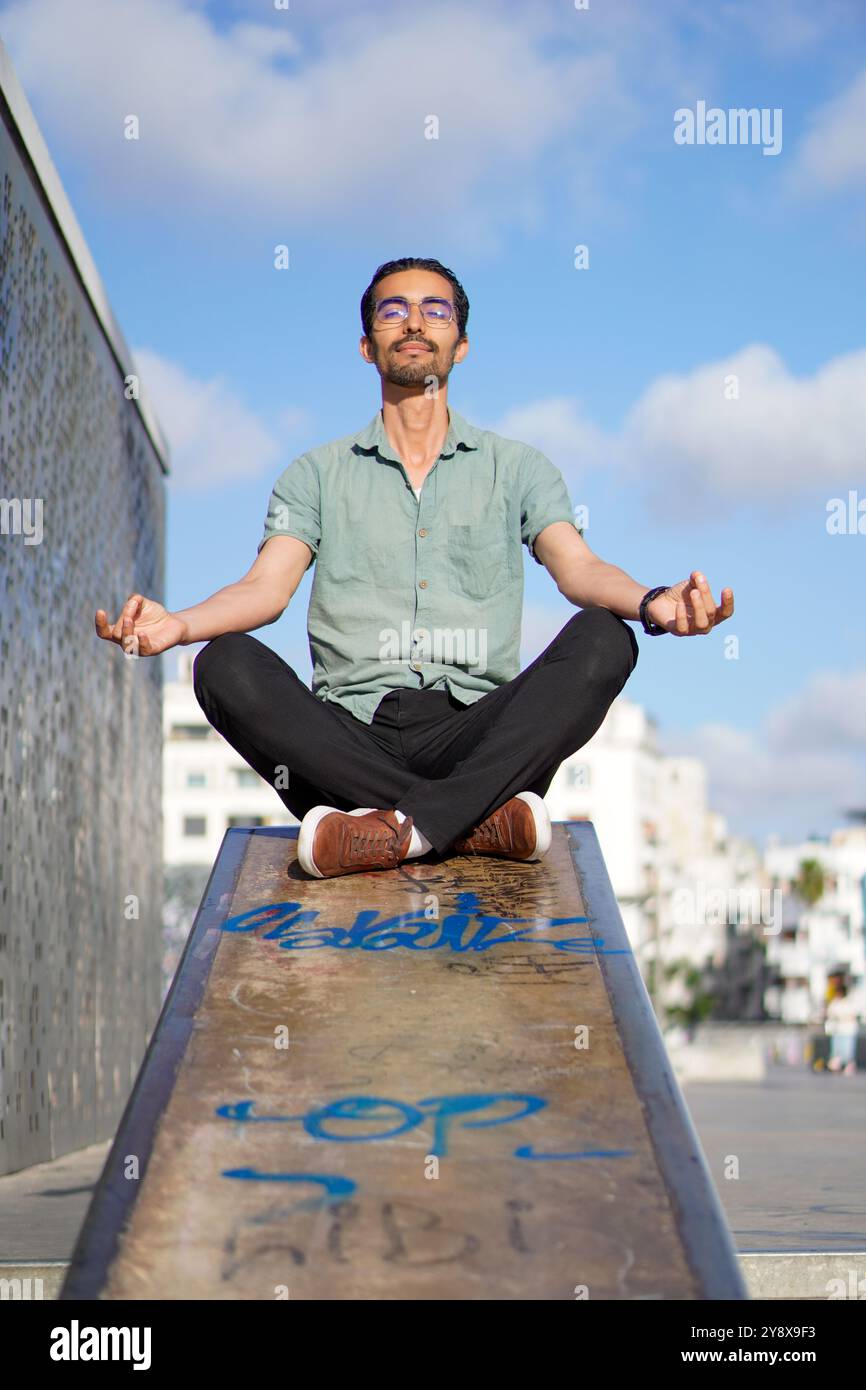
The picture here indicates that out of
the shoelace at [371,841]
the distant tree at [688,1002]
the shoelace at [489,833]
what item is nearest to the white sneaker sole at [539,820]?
the shoelace at [489,833]

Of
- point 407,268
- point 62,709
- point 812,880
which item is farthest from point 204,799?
point 407,268

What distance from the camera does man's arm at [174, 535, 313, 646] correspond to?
14.4ft

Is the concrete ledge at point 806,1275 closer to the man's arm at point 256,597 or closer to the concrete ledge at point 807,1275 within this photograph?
the concrete ledge at point 807,1275

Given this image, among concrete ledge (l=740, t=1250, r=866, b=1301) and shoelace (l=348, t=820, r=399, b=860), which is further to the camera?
shoelace (l=348, t=820, r=399, b=860)

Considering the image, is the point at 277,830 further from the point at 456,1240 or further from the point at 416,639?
the point at 456,1240

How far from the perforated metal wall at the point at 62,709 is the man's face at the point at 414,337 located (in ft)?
9.36

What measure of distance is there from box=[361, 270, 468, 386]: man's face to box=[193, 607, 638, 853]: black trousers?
970 millimetres

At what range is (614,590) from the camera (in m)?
4.48

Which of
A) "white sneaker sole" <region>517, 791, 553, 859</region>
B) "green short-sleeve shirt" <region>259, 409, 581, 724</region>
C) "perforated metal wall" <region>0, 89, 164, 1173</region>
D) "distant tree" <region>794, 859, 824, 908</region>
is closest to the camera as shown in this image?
"white sneaker sole" <region>517, 791, 553, 859</region>

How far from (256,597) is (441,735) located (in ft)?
2.31

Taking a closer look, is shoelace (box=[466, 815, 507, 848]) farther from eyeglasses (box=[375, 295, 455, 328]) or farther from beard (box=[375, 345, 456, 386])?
eyeglasses (box=[375, 295, 455, 328])

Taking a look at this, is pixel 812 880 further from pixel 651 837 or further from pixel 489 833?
pixel 489 833

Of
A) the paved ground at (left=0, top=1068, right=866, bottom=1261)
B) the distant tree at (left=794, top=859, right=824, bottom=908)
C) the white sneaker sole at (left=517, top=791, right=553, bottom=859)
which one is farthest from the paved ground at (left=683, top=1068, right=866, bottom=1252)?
the distant tree at (left=794, top=859, right=824, bottom=908)
